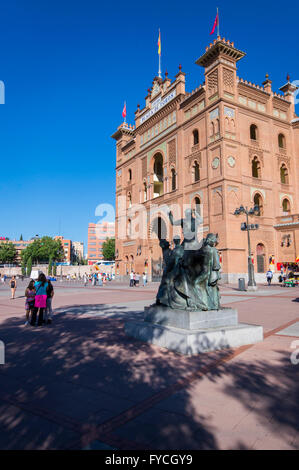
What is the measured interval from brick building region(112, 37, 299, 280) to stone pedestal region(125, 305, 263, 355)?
818 inches

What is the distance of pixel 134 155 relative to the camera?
139 feet

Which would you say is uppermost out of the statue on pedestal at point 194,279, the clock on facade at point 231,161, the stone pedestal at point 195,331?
the clock on facade at point 231,161

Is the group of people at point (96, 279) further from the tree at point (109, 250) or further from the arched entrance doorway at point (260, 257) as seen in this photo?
the tree at point (109, 250)

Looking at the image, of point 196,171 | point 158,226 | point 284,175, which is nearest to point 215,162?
point 196,171

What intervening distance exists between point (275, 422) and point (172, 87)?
37.3m

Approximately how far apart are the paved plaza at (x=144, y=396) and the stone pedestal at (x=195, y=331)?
19 centimetres

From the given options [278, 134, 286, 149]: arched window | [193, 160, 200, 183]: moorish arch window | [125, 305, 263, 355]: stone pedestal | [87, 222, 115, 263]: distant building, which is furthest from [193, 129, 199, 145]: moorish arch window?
[87, 222, 115, 263]: distant building

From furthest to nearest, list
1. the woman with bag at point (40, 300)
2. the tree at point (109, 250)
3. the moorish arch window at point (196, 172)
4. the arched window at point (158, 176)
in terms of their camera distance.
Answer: the tree at point (109, 250) → the arched window at point (158, 176) → the moorish arch window at point (196, 172) → the woman with bag at point (40, 300)

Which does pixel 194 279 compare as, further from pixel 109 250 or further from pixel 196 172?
pixel 109 250

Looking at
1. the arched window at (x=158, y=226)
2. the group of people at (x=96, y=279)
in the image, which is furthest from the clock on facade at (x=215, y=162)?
the group of people at (x=96, y=279)

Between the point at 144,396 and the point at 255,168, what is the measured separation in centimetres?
3133

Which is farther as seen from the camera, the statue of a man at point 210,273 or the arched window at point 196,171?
the arched window at point 196,171

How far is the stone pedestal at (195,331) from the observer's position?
522cm

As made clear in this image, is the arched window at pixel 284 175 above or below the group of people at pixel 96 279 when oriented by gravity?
above
